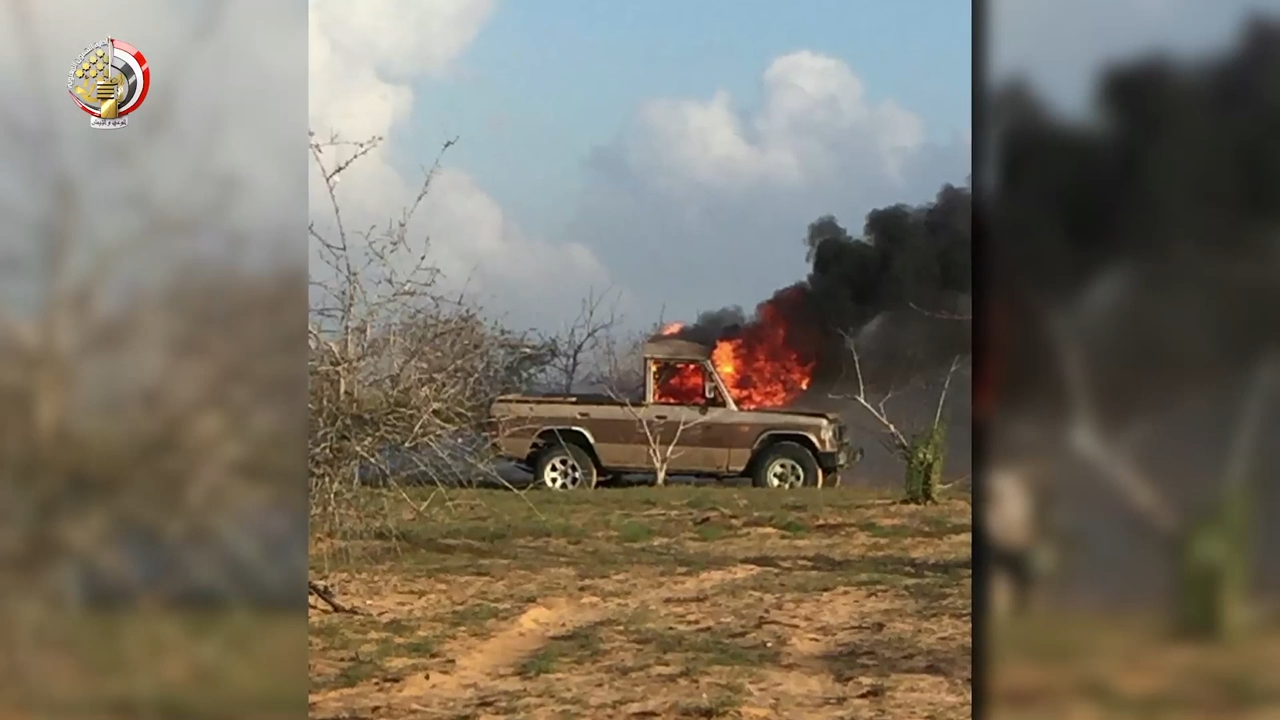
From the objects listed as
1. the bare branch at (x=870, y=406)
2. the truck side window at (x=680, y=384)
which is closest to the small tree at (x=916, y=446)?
the bare branch at (x=870, y=406)

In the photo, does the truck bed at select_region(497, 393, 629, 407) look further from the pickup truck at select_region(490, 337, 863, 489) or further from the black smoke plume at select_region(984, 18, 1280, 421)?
the black smoke plume at select_region(984, 18, 1280, 421)

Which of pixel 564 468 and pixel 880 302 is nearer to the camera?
pixel 880 302

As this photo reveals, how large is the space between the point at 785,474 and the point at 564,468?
45.9 inches

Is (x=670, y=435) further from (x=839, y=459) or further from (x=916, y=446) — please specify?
(x=916, y=446)

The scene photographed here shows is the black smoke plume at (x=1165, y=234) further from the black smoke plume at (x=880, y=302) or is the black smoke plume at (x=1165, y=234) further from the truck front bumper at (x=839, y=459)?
the truck front bumper at (x=839, y=459)

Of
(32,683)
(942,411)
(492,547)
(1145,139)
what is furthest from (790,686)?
(32,683)

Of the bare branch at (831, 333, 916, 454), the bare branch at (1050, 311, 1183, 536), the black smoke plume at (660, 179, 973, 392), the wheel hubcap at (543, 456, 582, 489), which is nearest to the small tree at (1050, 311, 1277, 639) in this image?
the bare branch at (1050, 311, 1183, 536)

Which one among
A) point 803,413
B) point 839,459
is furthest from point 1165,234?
point 839,459

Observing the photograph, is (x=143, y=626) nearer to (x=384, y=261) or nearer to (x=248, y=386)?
(x=248, y=386)

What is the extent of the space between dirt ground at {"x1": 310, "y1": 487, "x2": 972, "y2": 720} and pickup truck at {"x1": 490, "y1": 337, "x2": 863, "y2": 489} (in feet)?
0.47

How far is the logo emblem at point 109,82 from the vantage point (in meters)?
3.56

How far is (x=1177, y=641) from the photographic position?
268 centimetres

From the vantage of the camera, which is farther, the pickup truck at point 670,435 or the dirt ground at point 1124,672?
the pickup truck at point 670,435

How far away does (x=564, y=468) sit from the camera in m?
5.57
